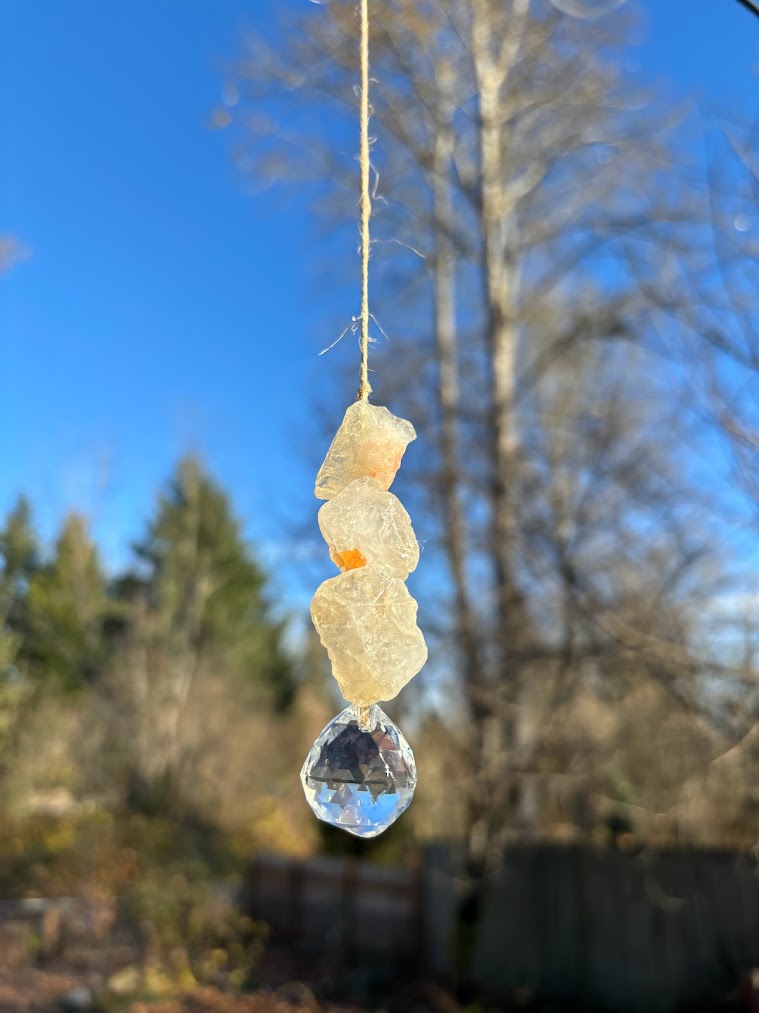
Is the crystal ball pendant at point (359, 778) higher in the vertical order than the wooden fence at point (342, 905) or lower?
higher

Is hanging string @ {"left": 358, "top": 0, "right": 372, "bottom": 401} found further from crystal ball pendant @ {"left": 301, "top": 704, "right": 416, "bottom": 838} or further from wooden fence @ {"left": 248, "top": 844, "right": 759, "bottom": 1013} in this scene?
wooden fence @ {"left": 248, "top": 844, "right": 759, "bottom": 1013}

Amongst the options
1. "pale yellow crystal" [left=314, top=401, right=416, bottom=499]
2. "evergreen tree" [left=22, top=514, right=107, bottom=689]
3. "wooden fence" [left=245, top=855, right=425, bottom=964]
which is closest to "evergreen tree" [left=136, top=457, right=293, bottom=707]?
"evergreen tree" [left=22, top=514, right=107, bottom=689]

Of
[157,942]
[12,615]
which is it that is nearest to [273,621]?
[157,942]

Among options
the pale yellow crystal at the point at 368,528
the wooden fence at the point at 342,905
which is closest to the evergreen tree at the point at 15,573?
the wooden fence at the point at 342,905

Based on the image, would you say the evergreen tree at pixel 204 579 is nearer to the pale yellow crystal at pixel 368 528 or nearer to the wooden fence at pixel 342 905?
the wooden fence at pixel 342 905

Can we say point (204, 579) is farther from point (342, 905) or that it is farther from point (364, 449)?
point (364, 449)
